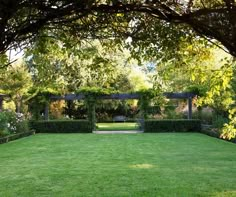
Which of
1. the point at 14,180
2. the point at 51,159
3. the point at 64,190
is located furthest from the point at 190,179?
the point at 51,159

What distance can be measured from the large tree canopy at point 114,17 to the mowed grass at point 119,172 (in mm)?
3697

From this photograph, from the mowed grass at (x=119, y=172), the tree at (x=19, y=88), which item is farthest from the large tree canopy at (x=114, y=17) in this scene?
the tree at (x=19, y=88)

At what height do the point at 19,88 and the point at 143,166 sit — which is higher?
the point at 19,88

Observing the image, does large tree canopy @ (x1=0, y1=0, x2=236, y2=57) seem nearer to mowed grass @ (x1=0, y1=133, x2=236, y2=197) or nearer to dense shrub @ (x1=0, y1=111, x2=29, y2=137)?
mowed grass @ (x1=0, y1=133, x2=236, y2=197)

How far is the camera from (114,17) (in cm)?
241

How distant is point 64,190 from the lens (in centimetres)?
600

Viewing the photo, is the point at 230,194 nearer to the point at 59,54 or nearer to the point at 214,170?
the point at 214,170

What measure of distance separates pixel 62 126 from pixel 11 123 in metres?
3.68

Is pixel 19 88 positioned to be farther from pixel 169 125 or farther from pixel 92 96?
pixel 169 125

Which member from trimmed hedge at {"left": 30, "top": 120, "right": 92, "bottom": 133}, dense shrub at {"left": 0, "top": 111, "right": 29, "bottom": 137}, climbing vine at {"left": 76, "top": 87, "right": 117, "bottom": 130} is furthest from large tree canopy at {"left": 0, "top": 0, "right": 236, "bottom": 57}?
climbing vine at {"left": 76, "top": 87, "right": 117, "bottom": 130}

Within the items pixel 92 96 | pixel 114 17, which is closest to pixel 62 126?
pixel 92 96

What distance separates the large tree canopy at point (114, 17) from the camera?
2016 mm

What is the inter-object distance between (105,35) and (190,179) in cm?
481

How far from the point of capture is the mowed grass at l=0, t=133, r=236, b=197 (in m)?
5.94
